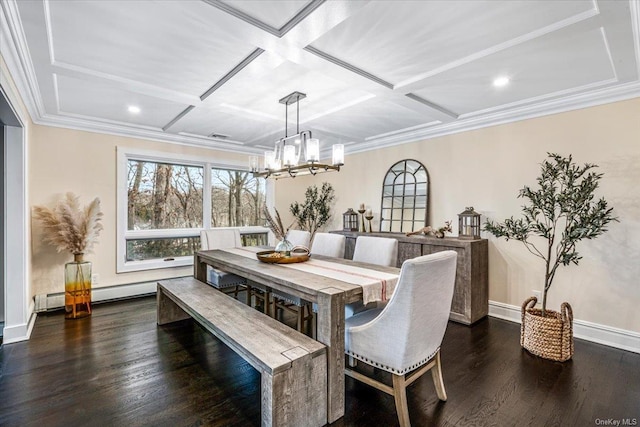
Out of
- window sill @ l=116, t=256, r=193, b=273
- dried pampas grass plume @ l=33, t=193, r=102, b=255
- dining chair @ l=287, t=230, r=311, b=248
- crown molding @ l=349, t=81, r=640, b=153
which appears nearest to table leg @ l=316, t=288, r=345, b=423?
dining chair @ l=287, t=230, r=311, b=248

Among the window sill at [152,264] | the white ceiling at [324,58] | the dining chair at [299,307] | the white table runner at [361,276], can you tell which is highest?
the white ceiling at [324,58]

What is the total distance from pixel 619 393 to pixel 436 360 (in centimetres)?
137

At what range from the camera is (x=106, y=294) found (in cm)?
423

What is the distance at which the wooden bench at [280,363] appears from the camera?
5.39 feet

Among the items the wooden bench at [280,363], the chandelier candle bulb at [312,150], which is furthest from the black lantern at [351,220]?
the wooden bench at [280,363]

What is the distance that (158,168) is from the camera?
4.83 meters

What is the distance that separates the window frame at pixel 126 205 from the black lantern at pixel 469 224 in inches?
152

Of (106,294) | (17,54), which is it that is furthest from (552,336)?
(106,294)

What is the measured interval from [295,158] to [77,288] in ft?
10.5

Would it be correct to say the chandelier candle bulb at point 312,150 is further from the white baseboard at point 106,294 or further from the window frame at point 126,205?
the white baseboard at point 106,294

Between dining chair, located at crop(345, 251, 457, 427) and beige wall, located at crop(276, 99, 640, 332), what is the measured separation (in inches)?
84.5

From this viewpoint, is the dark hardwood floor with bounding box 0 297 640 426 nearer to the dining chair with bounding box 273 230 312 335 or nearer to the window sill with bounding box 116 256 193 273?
the dining chair with bounding box 273 230 312 335

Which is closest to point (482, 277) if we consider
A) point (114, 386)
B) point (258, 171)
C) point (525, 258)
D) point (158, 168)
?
point (525, 258)

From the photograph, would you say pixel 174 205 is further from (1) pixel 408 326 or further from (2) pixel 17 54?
(1) pixel 408 326
